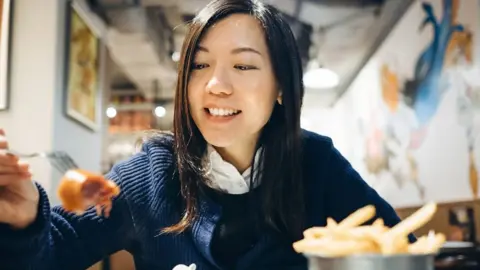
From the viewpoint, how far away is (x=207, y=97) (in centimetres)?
110

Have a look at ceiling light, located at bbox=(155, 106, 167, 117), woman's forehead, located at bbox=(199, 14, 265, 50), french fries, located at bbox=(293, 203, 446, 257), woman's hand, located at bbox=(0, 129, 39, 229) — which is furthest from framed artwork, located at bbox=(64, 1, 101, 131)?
ceiling light, located at bbox=(155, 106, 167, 117)

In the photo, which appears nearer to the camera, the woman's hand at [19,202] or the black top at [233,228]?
the woman's hand at [19,202]

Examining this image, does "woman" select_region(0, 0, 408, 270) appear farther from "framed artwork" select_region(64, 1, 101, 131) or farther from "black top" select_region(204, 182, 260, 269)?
"framed artwork" select_region(64, 1, 101, 131)

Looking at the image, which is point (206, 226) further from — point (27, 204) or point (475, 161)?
point (475, 161)

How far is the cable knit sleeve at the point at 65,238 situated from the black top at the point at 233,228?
208mm

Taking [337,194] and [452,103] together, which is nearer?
[337,194]

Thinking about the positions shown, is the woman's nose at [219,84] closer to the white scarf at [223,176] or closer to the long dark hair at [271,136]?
the long dark hair at [271,136]

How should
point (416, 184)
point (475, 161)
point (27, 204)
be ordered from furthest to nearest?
1. point (416, 184)
2. point (475, 161)
3. point (27, 204)

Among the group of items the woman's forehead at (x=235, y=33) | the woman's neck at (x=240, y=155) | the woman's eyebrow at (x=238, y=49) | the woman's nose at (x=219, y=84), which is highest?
the woman's forehead at (x=235, y=33)

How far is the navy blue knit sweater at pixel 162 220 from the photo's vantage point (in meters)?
1.13

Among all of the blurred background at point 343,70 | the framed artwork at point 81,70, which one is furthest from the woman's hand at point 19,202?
the framed artwork at point 81,70

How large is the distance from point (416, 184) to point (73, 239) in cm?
352

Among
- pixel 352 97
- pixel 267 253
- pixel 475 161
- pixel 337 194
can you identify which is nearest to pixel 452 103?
pixel 475 161

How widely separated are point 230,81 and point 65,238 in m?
0.48
